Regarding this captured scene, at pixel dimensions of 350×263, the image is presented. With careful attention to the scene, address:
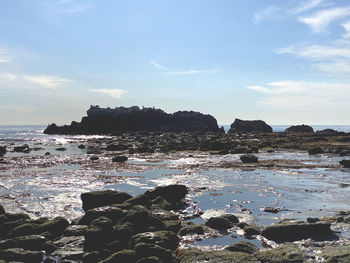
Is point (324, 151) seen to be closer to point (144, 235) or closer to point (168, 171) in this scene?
point (168, 171)

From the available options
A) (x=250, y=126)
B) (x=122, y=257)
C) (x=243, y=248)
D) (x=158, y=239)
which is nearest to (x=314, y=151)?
(x=243, y=248)

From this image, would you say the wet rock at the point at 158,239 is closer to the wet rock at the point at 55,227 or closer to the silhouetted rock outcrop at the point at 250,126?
the wet rock at the point at 55,227

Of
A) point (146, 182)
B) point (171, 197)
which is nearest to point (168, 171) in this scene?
point (146, 182)

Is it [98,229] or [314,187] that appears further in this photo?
[314,187]

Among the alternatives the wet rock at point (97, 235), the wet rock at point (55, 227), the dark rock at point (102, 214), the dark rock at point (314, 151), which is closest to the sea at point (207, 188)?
the wet rock at point (55, 227)

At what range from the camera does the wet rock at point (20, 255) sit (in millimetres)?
14240

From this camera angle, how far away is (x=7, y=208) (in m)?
24.2

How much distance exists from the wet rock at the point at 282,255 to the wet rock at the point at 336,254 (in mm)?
924

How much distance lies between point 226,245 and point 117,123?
169 metres

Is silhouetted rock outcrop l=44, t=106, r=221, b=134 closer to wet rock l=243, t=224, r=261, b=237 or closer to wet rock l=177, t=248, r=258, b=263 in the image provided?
wet rock l=243, t=224, r=261, b=237

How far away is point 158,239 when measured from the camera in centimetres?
1567

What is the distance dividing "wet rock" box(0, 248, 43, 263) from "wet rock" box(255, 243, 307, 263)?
997 centimetres

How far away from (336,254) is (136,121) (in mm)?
172485

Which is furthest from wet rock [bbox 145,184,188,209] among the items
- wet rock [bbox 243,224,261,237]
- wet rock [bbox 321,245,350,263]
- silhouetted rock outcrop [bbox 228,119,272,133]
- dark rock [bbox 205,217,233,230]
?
silhouetted rock outcrop [bbox 228,119,272,133]
